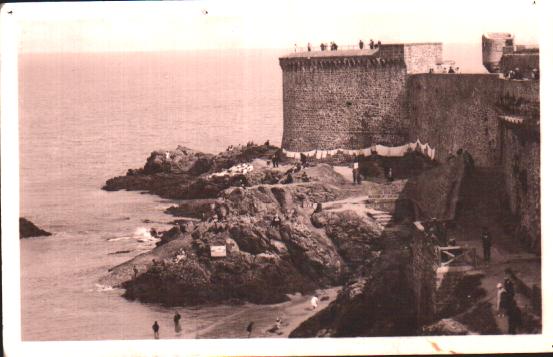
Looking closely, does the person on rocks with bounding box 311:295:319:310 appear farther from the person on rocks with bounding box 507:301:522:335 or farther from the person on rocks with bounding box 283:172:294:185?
the person on rocks with bounding box 507:301:522:335

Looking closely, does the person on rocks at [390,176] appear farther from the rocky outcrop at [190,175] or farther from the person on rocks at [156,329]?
the person on rocks at [156,329]

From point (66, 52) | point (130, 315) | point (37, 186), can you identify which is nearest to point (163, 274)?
point (130, 315)

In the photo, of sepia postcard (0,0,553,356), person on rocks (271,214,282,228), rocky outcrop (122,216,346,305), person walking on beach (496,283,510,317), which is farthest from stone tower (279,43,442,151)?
person walking on beach (496,283,510,317)

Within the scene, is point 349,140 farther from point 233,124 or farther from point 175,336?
point 175,336

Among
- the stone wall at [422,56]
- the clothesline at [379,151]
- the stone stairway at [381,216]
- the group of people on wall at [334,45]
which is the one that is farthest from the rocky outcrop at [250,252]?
the stone wall at [422,56]

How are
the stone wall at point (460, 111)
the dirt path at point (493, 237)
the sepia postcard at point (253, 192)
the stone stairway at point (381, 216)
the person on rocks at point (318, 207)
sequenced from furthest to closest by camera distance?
the person on rocks at point (318, 207) → the stone stairway at point (381, 216) → the stone wall at point (460, 111) → the sepia postcard at point (253, 192) → the dirt path at point (493, 237)

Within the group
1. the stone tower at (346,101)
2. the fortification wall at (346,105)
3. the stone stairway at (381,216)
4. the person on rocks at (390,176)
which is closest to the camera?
the stone stairway at (381,216)

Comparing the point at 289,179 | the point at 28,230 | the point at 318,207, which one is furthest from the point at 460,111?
the point at 28,230
